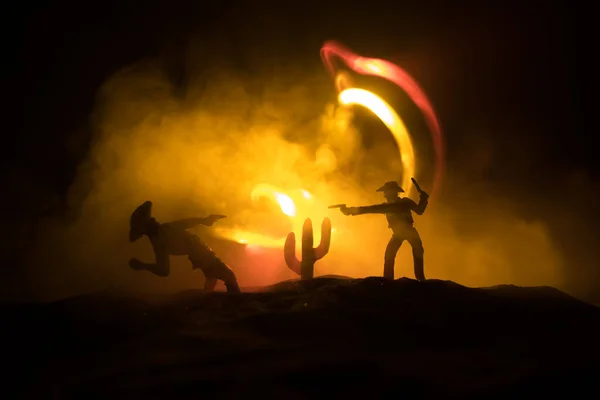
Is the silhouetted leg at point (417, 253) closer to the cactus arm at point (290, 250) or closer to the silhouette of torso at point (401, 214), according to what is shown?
the silhouette of torso at point (401, 214)

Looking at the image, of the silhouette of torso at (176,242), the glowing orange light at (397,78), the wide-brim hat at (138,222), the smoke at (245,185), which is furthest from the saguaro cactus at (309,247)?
the glowing orange light at (397,78)

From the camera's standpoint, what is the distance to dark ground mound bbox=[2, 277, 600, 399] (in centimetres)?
449

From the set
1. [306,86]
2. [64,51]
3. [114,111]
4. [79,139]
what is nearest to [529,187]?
[306,86]

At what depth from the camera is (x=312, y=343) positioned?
558 centimetres

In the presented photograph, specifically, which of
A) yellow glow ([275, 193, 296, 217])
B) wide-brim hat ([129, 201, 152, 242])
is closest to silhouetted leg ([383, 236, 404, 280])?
yellow glow ([275, 193, 296, 217])

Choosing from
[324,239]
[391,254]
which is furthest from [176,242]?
[391,254]

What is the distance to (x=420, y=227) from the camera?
14859 millimetres

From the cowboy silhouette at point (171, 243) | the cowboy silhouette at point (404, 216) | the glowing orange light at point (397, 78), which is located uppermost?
the glowing orange light at point (397, 78)

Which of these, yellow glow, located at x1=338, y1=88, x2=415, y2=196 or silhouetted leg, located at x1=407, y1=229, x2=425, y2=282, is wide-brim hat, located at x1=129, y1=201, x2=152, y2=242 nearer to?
silhouetted leg, located at x1=407, y1=229, x2=425, y2=282

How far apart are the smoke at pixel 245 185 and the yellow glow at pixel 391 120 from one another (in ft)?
1.67

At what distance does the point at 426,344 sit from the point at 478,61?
12964 millimetres

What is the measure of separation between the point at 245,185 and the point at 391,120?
4669 mm

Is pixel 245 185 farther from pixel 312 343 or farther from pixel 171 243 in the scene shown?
pixel 312 343

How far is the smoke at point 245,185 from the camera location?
13711mm
